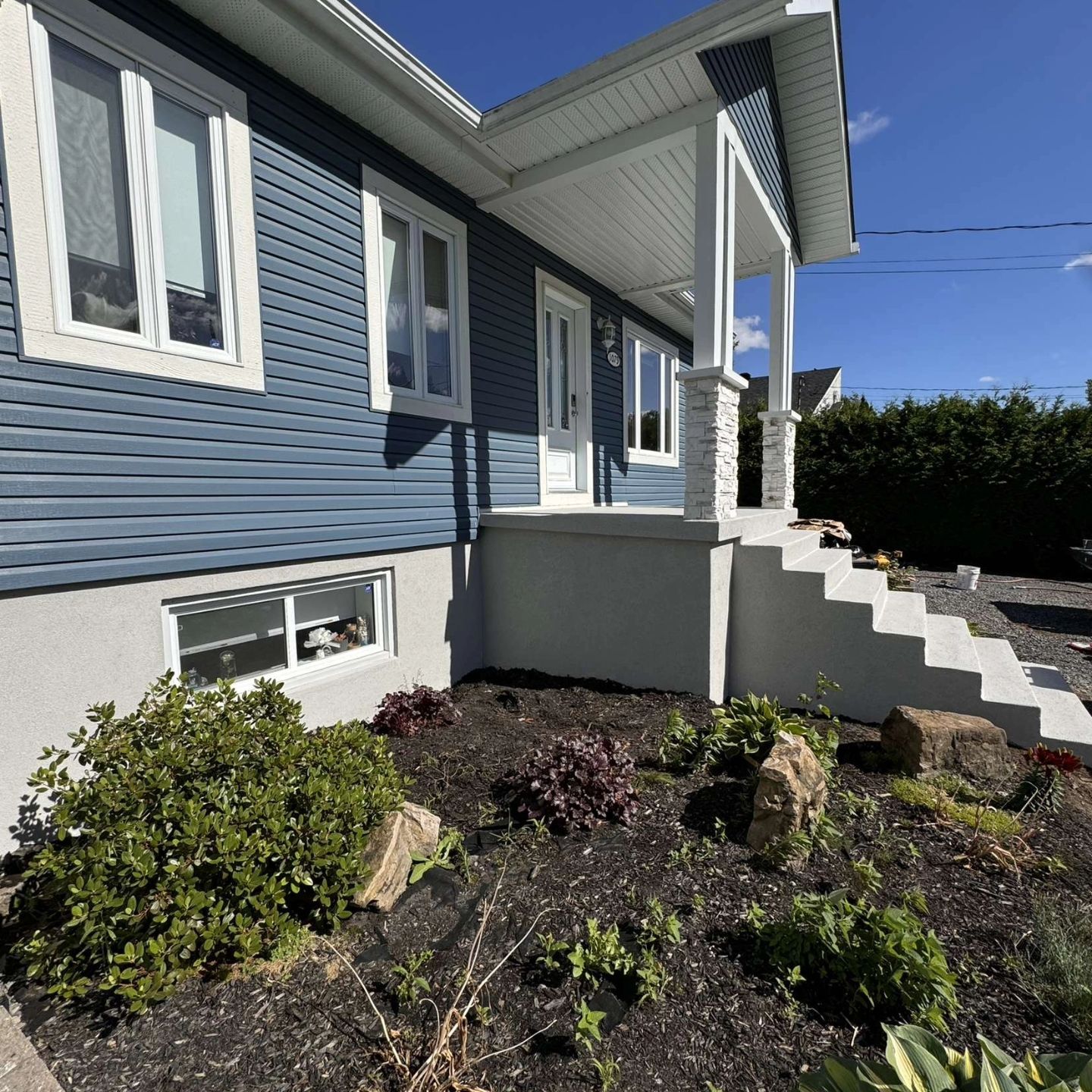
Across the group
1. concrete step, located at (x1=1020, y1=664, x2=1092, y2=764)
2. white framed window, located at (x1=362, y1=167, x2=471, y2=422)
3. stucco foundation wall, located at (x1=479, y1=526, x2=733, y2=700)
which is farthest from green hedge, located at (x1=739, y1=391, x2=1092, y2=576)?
white framed window, located at (x1=362, y1=167, x2=471, y2=422)

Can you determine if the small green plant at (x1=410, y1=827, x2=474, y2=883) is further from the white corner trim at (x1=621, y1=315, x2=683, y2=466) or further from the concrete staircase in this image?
the white corner trim at (x1=621, y1=315, x2=683, y2=466)

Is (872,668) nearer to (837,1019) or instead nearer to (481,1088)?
(837,1019)

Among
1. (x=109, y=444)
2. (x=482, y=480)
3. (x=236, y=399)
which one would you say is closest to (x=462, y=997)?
(x=109, y=444)

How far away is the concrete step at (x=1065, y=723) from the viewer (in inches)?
133

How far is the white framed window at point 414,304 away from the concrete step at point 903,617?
12.4 feet

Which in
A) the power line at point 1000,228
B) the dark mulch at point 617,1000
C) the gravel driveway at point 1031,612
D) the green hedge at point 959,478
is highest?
the power line at point 1000,228

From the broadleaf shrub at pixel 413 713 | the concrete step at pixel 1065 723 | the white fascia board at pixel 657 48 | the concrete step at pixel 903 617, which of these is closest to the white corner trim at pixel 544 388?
the white fascia board at pixel 657 48

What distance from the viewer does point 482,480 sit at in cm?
527

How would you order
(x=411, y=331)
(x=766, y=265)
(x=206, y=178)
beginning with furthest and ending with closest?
(x=766, y=265), (x=411, y=331), (x=206, y=178)

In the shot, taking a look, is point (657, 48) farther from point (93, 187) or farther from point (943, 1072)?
point (943, 1072)

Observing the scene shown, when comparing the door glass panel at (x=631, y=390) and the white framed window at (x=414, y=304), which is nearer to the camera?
the white framed window at (x=414, y=304)

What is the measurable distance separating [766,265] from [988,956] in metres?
7.15

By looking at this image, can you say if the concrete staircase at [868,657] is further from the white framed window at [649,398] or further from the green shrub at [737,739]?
the white framed window at [649,398]

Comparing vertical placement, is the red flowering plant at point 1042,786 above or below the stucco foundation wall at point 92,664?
below
